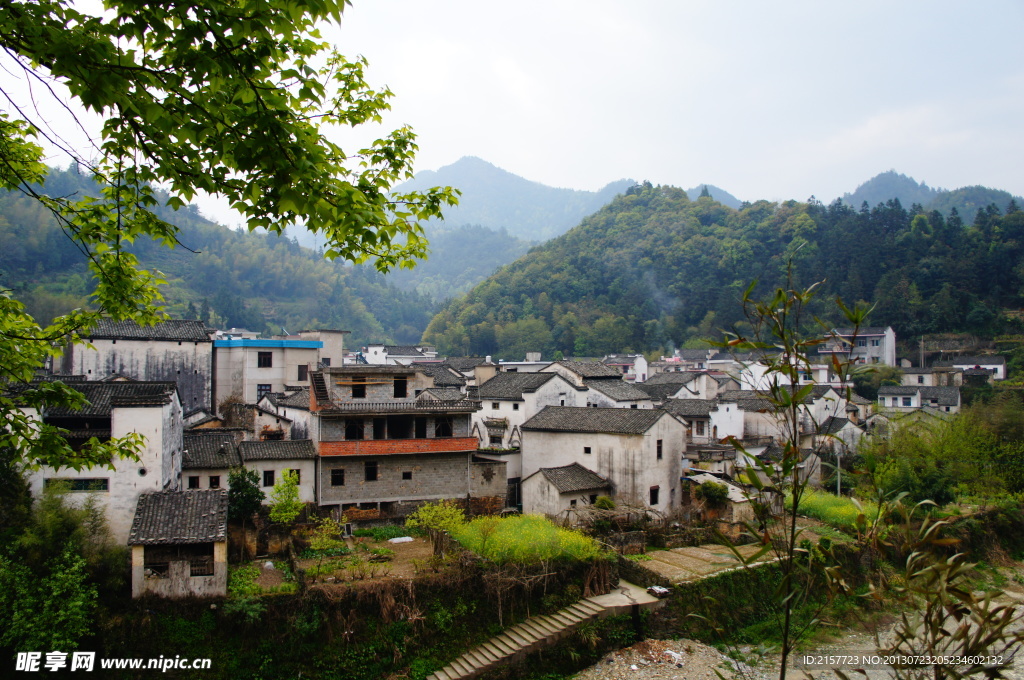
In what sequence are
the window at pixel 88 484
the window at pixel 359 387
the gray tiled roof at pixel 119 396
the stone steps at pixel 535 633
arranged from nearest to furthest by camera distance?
the stone steps at pixel 535 633 → the window at pixel 88 484 → the gray tiled roof at pixel 119 396 → the window at pixel 359 387

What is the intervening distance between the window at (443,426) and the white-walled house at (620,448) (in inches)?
144

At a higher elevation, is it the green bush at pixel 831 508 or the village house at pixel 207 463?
the village house at pixel 207 463

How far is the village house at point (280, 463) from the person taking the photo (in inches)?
779

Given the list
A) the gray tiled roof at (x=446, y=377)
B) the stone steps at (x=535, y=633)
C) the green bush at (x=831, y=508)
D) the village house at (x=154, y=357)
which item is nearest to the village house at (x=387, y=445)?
the stone steps at (x=535, y=633)

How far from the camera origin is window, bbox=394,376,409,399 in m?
22.0

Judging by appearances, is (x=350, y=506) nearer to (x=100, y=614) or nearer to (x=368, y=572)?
(x=368, y=572)

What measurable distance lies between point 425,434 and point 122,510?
29.9ft

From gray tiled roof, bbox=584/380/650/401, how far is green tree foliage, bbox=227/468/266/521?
1686 cm

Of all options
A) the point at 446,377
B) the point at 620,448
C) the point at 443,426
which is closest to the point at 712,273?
the point at 446,377

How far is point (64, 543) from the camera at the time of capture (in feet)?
44.6

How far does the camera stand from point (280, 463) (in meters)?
20.0

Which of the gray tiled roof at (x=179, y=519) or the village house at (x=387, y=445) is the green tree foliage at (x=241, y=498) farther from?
the village house at (x=387, y=445)

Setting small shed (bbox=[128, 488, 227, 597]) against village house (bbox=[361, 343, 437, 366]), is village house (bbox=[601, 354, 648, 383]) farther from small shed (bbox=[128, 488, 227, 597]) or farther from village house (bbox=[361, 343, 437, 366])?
small shed (bbox=[128, 488, 227, 597])

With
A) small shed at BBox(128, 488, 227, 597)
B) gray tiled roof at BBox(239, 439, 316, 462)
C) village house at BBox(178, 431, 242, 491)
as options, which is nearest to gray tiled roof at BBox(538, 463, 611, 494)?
gray tiled roof at BBox(239, 439, 316, 462)
